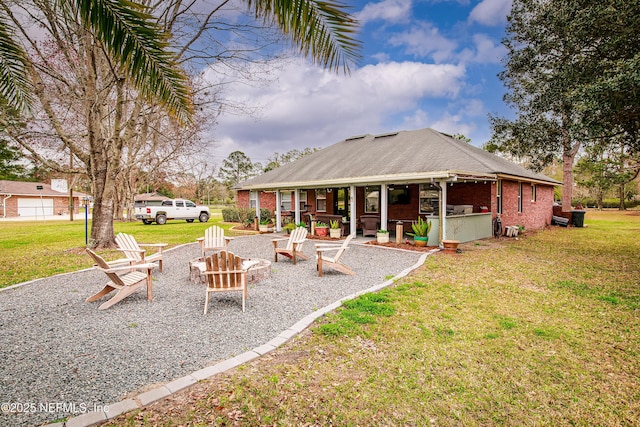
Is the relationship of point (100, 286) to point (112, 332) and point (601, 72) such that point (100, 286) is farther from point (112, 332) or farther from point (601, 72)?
point (601, 72)

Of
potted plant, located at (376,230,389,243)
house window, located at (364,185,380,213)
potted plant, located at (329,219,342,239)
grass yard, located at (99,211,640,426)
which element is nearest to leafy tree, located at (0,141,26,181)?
potted plant, located at (329,219,342,239)

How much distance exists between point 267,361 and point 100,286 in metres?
5.19

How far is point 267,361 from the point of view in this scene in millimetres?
3561

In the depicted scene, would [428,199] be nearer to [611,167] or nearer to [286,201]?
[286,201]

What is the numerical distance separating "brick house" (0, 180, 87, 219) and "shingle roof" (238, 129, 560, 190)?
33.9m

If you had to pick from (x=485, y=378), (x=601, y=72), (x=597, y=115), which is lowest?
(x=485, y=378)

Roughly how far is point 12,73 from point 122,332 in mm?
4123

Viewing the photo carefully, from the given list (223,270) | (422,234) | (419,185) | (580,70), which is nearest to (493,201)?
(419,185)

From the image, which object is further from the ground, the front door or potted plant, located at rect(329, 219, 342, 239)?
the front door

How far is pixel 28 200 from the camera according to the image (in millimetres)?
39406

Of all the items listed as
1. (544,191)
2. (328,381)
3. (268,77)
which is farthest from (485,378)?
(544,191)

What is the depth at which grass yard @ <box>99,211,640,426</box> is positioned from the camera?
2.67 m

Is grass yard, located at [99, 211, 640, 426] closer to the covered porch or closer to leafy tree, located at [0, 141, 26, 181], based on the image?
the covered porch

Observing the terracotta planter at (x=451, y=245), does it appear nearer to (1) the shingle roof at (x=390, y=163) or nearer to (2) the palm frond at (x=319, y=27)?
(1) the shingle roof at (x=390, y=163)
